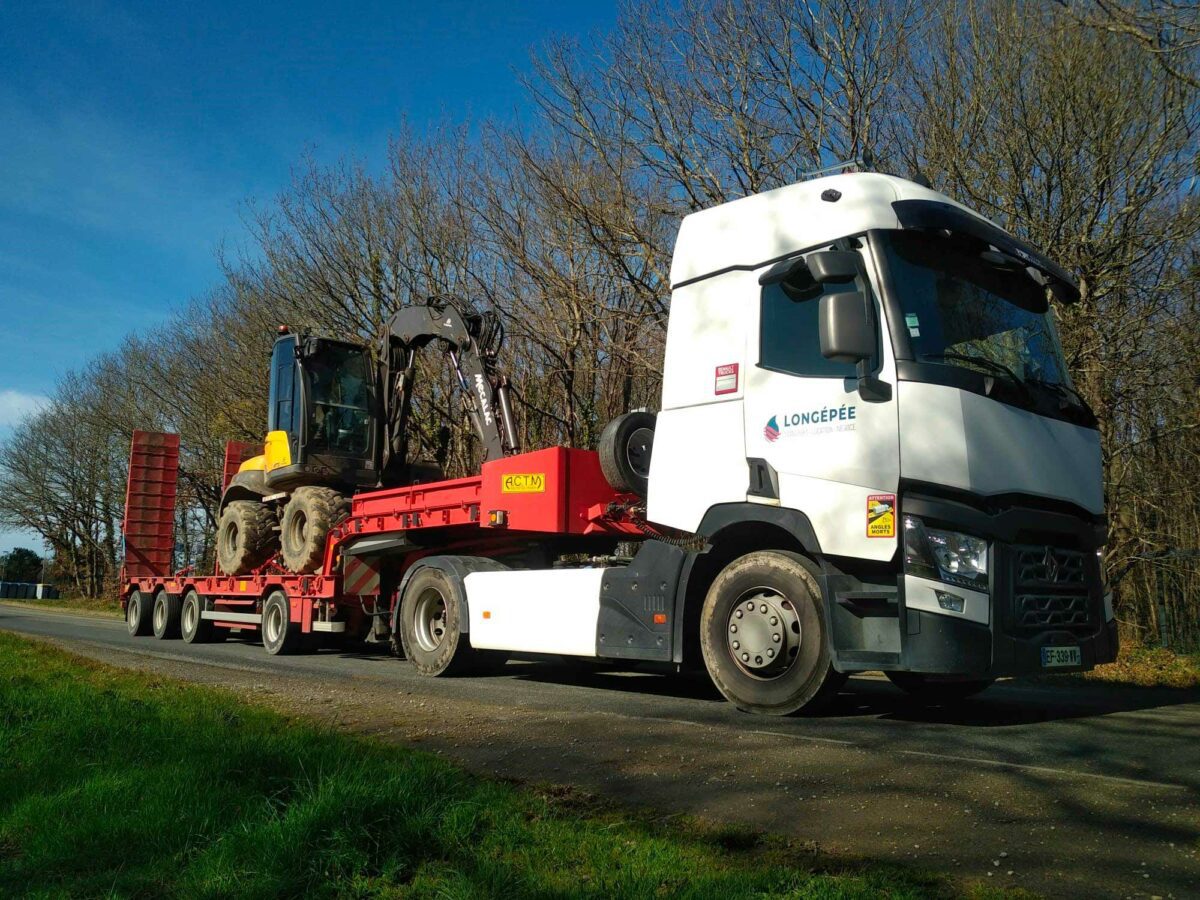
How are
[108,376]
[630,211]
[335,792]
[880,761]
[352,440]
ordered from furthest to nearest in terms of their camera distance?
1. [108,376]
2. [630,211]
3. [352,440]
4. [880,761]
5. [335,792]

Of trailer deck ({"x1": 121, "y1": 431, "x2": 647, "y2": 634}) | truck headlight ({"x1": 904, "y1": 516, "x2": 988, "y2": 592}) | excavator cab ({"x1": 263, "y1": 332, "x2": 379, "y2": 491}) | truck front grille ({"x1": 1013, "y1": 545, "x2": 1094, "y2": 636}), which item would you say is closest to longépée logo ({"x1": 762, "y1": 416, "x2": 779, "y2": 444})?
truck headlight ({"x1": 904, "y1": 516, "x2": 988, "y2": 592})

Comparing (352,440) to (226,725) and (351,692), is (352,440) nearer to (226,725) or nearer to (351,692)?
(351,692)

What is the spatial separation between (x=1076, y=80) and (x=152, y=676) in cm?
1287

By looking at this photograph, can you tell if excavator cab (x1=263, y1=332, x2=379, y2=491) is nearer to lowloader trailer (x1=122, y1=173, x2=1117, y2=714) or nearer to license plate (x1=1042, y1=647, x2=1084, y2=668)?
lowloader trailer (x1=122, y1=173, x2=1117, y2=714)

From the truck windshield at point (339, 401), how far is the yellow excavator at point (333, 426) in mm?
14

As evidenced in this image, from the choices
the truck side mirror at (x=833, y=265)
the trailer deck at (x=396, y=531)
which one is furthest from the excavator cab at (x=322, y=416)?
the truck side mirror at (x=833, y=265)

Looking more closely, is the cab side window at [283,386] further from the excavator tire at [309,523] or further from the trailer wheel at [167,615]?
the trailer wheel at [167,615]

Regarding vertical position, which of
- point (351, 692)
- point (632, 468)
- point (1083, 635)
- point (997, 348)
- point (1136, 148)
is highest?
point (1136, 148)

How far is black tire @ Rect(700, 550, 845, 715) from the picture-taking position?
6.43m

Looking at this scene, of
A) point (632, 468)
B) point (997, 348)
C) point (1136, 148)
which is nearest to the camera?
point (997, 348)

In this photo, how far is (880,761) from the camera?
16.7 feet

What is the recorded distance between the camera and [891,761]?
509 centimetres

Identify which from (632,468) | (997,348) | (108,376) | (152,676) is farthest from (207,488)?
(997,348)

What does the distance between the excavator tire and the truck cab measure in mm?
6810
